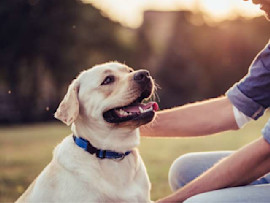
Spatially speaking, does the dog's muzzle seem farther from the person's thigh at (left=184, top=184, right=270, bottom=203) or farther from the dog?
the person's thigh at (left=184, top=184, right=270, bottom=203)

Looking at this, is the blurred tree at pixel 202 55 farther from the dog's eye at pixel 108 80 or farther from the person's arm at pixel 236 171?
the person's arm at pixel 236 171

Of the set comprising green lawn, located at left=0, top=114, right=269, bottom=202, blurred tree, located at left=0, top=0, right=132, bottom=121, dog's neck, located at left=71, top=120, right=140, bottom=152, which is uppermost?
dog's neck, located at left=71, top=120, right=140, bottom=152

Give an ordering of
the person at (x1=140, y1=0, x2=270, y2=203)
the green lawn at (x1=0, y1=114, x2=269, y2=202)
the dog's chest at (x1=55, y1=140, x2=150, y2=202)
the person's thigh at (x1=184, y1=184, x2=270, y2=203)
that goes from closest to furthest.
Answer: the person's thigh at (x1=184, y1=184, x2=270, y2=203) → the person at (x1=140, y1=0, x2=270, y2=203) → the dog's chest at (x1=55, y1=140, x2=150, y2=202) → the green lawn at (x1=0, y1=114, x2=269, y2=202)

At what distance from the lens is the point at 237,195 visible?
9.43 feet

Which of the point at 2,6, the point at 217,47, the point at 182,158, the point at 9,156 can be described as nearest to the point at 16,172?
the point at 9,156

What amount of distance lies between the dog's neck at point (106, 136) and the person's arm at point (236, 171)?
1.52 feet

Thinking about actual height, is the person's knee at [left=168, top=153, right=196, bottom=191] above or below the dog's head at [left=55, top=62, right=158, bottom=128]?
below

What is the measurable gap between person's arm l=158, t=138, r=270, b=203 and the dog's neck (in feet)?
1.52

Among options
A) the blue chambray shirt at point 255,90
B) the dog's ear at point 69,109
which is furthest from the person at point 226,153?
the dog's ear at point 69,109

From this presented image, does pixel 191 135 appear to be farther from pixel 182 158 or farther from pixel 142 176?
pixel 142 176

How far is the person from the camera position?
295 cm

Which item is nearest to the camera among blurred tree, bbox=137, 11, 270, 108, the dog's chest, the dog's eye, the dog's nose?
the dog's chest

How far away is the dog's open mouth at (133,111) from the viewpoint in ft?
10.6

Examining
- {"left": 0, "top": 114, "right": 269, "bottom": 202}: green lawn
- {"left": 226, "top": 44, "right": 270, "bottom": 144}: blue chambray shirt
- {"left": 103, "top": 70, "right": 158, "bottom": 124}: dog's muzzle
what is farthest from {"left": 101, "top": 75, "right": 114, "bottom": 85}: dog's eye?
{"left": 0, "top": 114, "right": 269, "bottom": 202}: green lawn
